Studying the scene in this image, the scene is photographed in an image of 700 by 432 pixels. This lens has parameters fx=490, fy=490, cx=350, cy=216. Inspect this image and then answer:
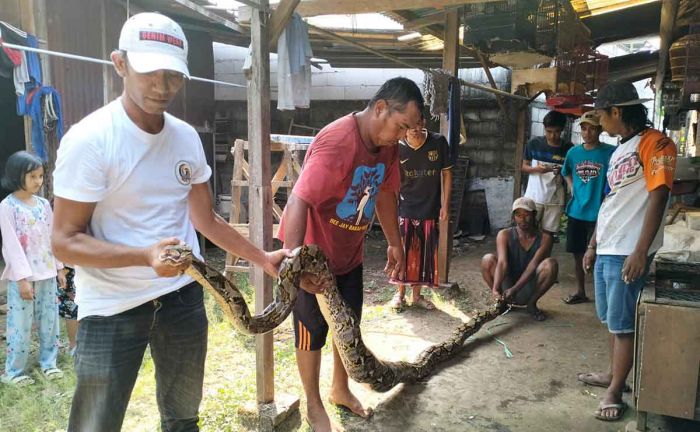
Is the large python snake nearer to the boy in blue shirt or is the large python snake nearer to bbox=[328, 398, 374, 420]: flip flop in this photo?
bbox=[328, 398, 374, 420]: flip flop

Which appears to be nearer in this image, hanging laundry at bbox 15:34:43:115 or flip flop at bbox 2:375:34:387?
flip flop at bbox 2:375:34:387

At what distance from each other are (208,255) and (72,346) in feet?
14.9

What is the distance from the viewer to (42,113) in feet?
19.6

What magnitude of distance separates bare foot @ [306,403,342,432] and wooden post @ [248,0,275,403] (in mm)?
376

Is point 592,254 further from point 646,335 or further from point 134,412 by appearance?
point 134,412

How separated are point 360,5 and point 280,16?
4.31ft

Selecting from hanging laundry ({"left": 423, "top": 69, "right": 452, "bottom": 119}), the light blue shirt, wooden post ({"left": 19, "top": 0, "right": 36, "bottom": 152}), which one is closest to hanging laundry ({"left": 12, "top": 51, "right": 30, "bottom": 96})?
wooden post ({"left": 19, "top": 0, "right": 36, "bottom": 152})

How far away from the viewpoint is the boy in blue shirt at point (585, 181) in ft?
18.3

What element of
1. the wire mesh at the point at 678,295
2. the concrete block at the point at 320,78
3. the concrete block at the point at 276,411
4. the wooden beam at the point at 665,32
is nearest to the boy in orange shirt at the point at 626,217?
the wire mesh at the point at 678,295

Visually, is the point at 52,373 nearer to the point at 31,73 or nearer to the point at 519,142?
the point at 31,73

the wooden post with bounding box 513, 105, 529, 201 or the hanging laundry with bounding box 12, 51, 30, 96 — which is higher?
the hanging laundry with bounding box 12, 51, 30, 96

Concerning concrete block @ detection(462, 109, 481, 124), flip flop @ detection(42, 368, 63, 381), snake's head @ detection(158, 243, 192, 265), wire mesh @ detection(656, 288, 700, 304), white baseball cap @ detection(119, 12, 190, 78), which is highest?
concrete block @ detection(462, 109, 481, 124)

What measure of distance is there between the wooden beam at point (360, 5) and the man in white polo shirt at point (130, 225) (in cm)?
227

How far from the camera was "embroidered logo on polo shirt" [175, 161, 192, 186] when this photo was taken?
2.26m
